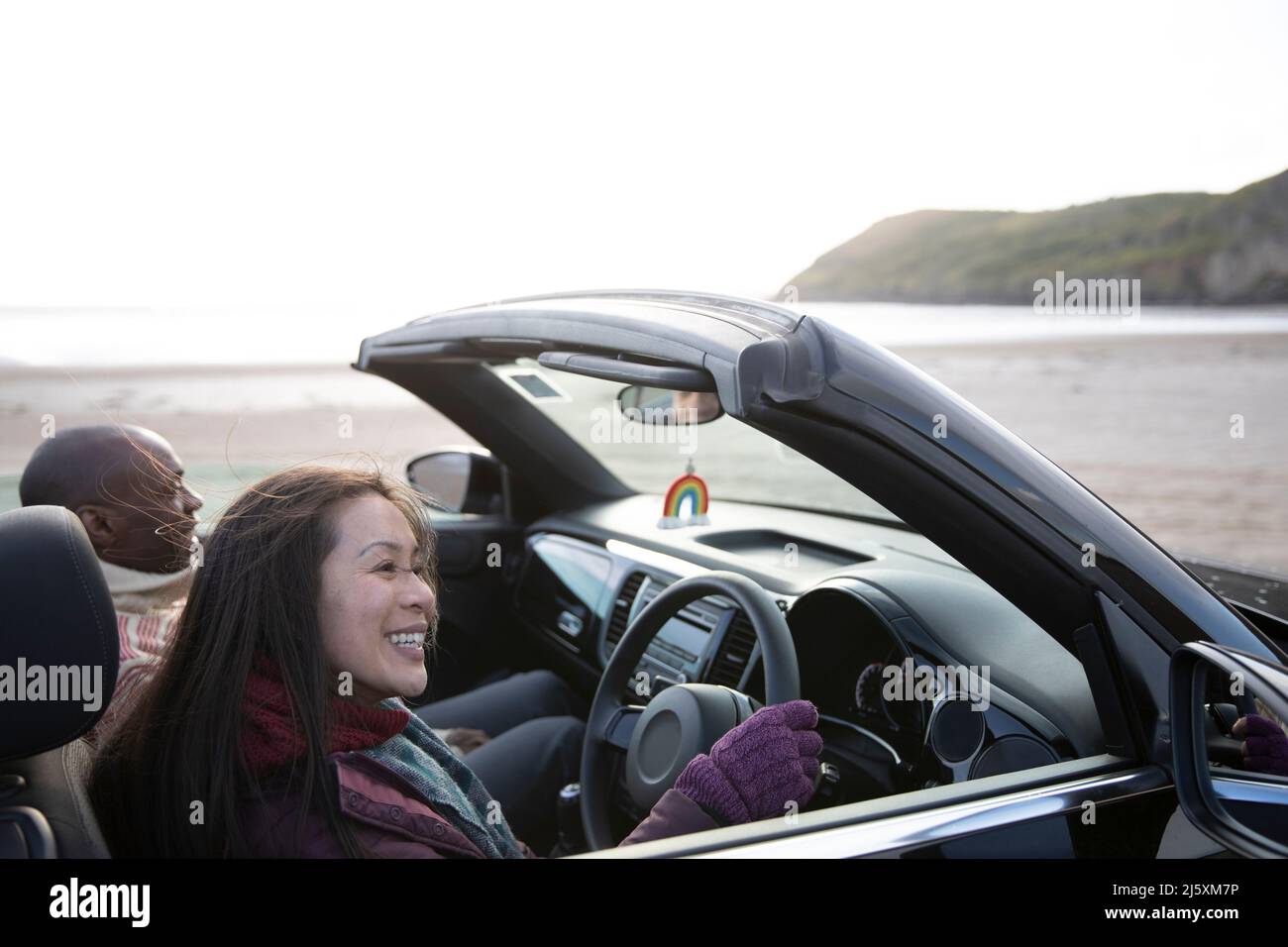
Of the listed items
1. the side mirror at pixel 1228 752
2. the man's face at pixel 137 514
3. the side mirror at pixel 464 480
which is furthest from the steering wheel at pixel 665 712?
the side mirror at pixel 464 480

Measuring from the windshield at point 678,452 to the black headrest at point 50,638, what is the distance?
0.86 meters

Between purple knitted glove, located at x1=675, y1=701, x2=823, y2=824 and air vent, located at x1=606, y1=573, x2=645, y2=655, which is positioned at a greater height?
purple knitted glove, located at x1=675, y1=701, x2=823, y2=824

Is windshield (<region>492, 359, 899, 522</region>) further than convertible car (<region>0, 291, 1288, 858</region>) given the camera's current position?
Yes

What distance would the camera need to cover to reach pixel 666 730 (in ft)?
6.44

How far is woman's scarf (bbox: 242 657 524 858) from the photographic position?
1385 millimetres

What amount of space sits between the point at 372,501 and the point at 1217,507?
33.2 ft

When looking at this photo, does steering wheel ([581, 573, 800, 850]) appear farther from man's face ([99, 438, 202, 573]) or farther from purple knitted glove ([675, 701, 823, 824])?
man's face ([99, 438, 202, 573])

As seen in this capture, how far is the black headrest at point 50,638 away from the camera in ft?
3.85

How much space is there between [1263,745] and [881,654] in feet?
2.43

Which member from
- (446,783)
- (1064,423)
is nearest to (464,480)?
(446,783)

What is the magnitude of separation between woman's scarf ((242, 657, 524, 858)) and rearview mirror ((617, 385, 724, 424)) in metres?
1.07

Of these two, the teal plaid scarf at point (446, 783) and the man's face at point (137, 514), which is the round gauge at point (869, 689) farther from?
the man's face at point (137, 514)

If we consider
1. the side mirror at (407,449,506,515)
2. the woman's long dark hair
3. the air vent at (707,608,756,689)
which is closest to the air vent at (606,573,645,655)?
the air vent at (707,608,756,689)
